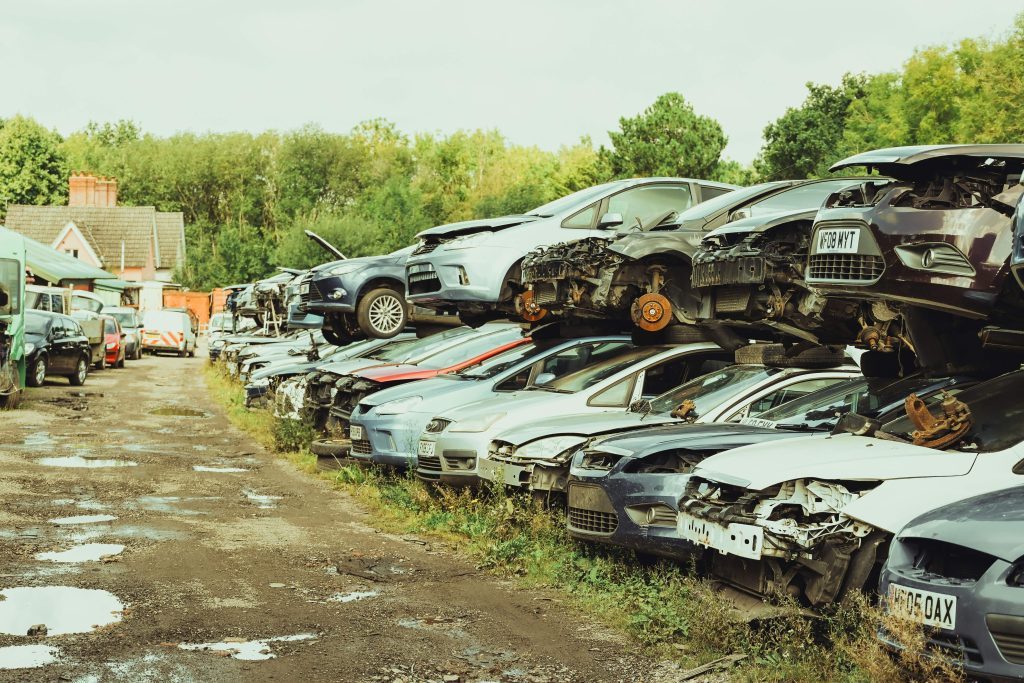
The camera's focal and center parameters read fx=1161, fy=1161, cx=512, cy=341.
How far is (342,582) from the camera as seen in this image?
7973mm

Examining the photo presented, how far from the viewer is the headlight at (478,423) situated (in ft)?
33.2

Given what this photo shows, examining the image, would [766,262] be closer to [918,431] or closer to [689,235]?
A: [689,235]

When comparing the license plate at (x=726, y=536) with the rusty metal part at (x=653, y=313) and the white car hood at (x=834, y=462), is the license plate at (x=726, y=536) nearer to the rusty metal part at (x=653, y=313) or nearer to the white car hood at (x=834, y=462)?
the white car hood at (x=834, y=462)

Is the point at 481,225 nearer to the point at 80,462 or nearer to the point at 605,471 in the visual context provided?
the point at 80,462

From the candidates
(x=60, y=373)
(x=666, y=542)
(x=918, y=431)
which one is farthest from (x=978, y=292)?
(x=60, y=373)

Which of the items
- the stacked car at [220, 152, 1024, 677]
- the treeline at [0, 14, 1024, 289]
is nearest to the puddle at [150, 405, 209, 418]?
the stacked car at [220, 152, 1024, 677]

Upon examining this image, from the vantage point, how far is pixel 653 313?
11.0m

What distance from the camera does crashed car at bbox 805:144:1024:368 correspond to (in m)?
7.10

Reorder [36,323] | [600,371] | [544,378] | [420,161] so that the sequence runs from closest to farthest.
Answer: [600,371]
[544,378]
[36,323]
[420,161]

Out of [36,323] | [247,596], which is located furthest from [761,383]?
[36,323]

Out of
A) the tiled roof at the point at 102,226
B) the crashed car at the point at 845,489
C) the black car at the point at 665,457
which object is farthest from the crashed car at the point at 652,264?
the tiled roof at the point at 102,226

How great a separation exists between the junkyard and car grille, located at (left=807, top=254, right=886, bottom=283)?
2cm

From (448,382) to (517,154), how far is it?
253 feet

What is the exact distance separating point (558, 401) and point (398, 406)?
213 cm
